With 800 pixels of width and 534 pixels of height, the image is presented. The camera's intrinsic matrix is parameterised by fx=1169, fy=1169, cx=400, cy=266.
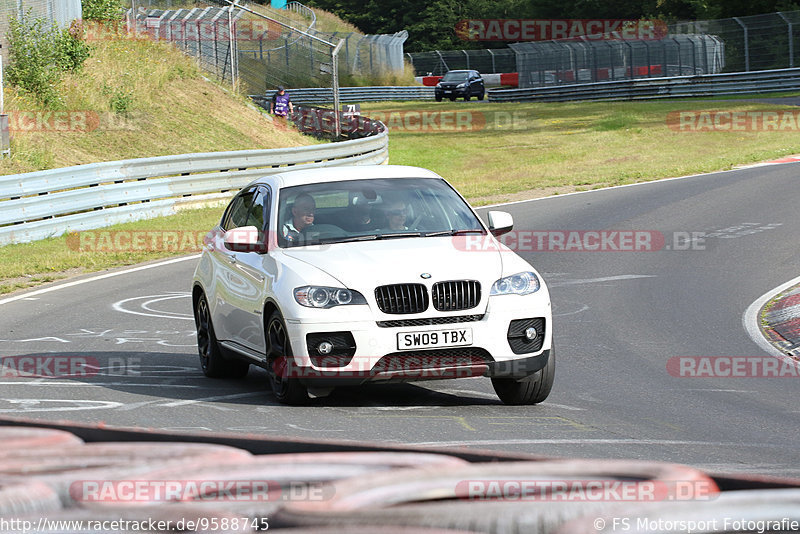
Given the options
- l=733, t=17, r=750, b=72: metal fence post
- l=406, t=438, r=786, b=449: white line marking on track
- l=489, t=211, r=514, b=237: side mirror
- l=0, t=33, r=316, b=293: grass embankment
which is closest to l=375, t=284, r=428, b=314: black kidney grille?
l=406, t=438, r=786, b=449: white line marking on track

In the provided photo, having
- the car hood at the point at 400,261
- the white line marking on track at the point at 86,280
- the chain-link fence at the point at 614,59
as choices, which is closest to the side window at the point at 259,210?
the car hood at the point at 400,261

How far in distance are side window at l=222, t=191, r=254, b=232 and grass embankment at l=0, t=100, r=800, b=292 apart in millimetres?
5932

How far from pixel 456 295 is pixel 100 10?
115 feet

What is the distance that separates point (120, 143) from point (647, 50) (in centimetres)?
3550

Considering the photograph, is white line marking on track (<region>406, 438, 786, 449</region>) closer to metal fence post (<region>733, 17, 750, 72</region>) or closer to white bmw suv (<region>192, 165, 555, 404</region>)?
white bmw suv (<region>192, 165, 555, 404</region>)

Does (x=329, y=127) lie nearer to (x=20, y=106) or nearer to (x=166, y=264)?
(x=20, y=106)

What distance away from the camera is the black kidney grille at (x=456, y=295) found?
781 centimetres

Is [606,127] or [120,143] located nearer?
[120,143]

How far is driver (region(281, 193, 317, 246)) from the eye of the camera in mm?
8836

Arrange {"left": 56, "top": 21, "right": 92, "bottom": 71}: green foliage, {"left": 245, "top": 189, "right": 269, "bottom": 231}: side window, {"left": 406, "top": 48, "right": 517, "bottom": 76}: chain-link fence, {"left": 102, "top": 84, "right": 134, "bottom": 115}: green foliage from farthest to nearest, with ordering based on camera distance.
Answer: {"left": 406, "top": 48, "right": 517, "bottom": 76}: chain-link fence
{"left": 102, "top": 84, "right": 134, "bottom": 115}: green foliage
{"left": 56, "top": 21, "right": 92, "bottom": 71}: green foliage
{"left": 245, "top": 189, "right": 269, "bottom": 231}: side window

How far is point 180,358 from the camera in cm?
1063

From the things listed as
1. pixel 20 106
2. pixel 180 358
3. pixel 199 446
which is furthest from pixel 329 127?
pixel 199 446

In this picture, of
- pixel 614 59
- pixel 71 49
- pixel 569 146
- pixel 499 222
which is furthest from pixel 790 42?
pixel 499 222

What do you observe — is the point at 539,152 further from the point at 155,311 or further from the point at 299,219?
the point at 299,219
